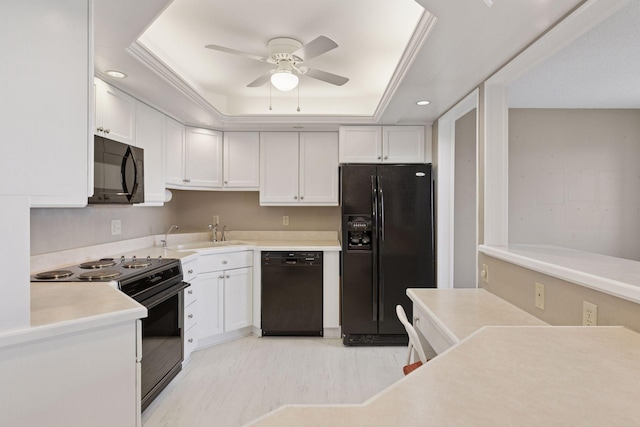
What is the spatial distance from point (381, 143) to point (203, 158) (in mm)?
1884

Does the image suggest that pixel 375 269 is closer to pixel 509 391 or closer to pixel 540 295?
pixel 540 295

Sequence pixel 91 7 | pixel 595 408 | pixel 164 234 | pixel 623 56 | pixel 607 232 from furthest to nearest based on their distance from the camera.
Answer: pixel 164 234 → pixel 607 232 → pixel 623 56 → pixel 91 7 → pixel 595 408

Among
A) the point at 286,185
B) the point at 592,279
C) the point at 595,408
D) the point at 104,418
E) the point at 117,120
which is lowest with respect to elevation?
the point at 104,418

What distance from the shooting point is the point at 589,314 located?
1.28 meters

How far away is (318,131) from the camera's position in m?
3.78

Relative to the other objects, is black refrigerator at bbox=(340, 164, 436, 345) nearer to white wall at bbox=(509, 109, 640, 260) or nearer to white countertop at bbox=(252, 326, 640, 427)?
white wall at bbox=(509, 109, 640, 260)

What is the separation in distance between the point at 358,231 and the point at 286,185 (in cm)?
96

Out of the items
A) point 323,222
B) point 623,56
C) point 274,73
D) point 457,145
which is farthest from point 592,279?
point 323,222

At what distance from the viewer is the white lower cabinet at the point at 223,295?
3.16 m

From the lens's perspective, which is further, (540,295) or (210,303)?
(210,303)

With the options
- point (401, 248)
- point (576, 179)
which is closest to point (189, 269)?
point (401, 248)

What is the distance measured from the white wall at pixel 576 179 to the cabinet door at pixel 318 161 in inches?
69.2

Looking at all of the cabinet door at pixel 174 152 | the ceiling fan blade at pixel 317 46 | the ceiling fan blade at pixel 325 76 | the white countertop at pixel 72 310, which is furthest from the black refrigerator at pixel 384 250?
the white countertop at pixel 72 310

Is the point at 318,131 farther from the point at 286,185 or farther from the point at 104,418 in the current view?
the point at 104,418
